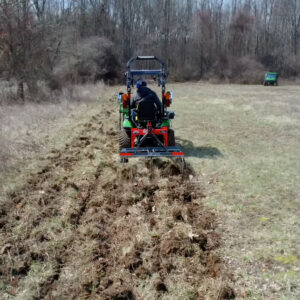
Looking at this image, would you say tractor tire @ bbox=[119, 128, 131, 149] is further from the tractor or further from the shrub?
the shrub

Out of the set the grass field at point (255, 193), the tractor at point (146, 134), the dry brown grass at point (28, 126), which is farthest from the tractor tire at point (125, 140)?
the dry brown grass at point (28, 126)

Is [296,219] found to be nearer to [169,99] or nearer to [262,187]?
[262,187]

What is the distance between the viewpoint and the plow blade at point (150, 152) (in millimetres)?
6015

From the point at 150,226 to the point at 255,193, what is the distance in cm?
193

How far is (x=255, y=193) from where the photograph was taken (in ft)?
16.7

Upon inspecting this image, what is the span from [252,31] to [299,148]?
39751mm

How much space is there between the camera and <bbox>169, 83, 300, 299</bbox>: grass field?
3289 mm

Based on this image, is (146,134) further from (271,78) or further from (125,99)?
(271,78)

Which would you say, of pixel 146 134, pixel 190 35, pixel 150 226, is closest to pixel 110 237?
pixel 150 226

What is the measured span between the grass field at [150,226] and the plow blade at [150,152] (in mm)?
219

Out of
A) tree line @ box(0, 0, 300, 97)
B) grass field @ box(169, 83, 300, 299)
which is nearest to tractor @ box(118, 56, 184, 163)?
grass field @ box(169, 83, 300, 299)

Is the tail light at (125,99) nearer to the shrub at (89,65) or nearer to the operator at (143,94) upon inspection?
the operator at (143,94)

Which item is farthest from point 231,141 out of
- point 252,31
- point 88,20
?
point 252,31

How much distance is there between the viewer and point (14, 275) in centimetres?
326
